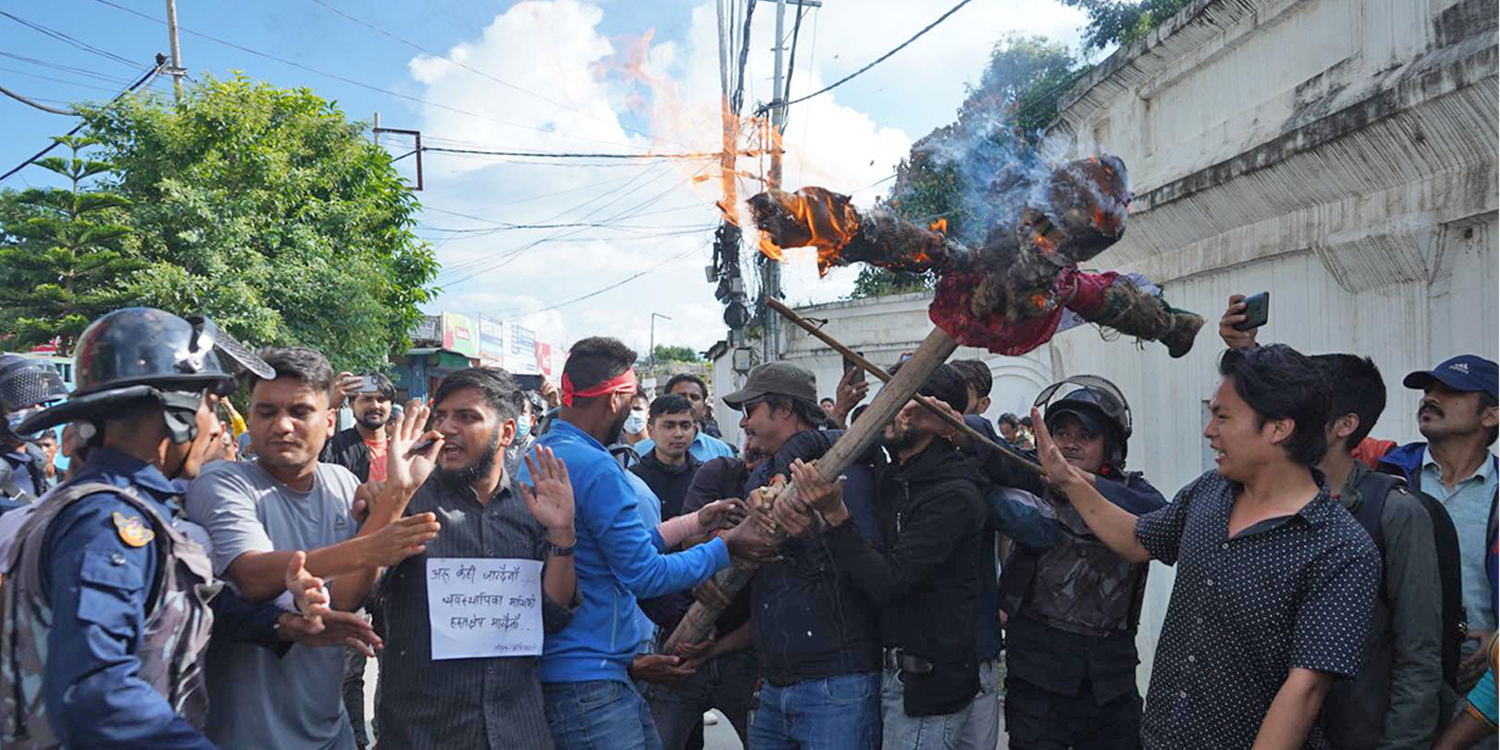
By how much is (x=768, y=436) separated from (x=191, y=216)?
1410 cm

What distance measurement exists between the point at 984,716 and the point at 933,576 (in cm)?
59

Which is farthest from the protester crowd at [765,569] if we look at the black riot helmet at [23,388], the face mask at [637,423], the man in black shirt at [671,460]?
the face mask at [637,423]

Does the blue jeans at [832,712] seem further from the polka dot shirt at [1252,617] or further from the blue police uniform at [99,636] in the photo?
the blue police uniform at [99,636]

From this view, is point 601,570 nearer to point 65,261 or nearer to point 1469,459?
point 1469,459

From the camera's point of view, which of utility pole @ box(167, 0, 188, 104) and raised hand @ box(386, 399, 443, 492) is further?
utility pole @ box(167, 0, 188, 104)

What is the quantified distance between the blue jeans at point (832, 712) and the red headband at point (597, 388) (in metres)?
1.25

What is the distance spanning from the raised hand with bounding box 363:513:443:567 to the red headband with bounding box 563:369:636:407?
851 millimetres

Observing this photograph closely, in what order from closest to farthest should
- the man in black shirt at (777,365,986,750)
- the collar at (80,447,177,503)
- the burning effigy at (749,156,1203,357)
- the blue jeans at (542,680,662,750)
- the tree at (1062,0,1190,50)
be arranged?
the collar at (80,447,177,503), the burning effigy at (749,156,1203,357), the blue jeans at (542,680,662,750), the man in black shirt at (777,365,986,750), the tree at (1062,0,1190,50)

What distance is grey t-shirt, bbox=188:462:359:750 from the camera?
2555 mm

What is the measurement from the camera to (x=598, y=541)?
3.11 meters

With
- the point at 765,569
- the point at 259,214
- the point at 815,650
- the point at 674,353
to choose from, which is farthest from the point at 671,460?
the point at 674,353

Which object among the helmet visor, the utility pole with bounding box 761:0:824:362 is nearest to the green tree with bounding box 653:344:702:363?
the utility pole with bounding box 761:0:824:362

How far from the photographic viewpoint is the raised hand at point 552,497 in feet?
9.53

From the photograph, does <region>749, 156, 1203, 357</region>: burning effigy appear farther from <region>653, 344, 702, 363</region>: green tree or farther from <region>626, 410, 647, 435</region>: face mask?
<region>653, 344, 702, 363</region>: green tree
